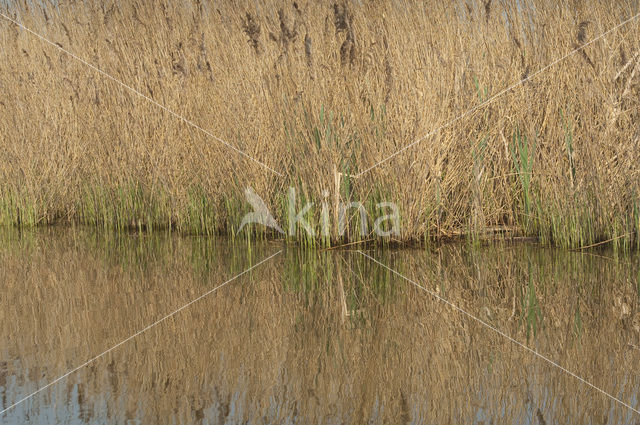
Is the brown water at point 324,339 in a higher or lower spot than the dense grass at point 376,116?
lower

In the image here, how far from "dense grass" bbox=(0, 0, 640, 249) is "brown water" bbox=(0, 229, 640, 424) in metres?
0.35

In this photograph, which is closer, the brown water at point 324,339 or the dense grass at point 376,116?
the brown water at point 324,339

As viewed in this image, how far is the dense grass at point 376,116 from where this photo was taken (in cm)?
412

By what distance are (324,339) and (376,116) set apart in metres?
1.91

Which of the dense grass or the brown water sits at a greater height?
the dense grass

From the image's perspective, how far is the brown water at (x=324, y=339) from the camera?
196 centimetres

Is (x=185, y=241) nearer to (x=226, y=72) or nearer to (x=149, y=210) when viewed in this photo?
(x=149, y=210)

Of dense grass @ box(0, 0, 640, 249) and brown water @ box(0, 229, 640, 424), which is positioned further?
dense grass @ box(0, 0, 640, 249)

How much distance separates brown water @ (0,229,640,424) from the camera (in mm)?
1955

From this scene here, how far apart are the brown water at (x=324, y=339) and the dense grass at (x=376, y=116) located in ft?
1.16

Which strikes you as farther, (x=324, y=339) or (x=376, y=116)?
(x=376, y=116)

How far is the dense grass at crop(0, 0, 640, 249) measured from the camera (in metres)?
4.12

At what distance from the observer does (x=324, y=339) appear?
2.55 metres

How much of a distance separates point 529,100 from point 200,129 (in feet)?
6.04
